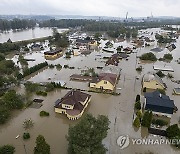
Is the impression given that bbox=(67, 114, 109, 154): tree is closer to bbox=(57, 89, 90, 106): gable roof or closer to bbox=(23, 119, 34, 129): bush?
bbox=(23, 119, 34, 129): bush

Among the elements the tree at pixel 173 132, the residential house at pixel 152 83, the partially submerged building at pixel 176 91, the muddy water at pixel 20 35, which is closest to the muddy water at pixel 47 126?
the residential house at pixel 152 83

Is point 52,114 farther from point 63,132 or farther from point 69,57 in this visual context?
point 69,57

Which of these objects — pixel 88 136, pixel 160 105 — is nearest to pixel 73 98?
pixel 88 136

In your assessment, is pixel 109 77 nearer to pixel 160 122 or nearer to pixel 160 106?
pixel 160 106

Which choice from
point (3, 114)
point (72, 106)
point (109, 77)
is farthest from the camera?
point (109, 77)

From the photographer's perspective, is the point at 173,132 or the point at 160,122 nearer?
the point at 173,132

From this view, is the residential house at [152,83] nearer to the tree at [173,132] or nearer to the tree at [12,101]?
the tree at [173,132]

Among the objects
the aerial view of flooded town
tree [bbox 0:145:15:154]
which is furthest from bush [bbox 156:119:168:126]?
tree [bbox 0:145:15:154]

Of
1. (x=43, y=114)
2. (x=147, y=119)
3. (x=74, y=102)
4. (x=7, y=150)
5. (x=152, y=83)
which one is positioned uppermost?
(x=152, y=83)

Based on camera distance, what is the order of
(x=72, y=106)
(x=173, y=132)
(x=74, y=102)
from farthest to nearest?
(x=74, y=102) < (x=72, y=106) < (x=173, y=132)
